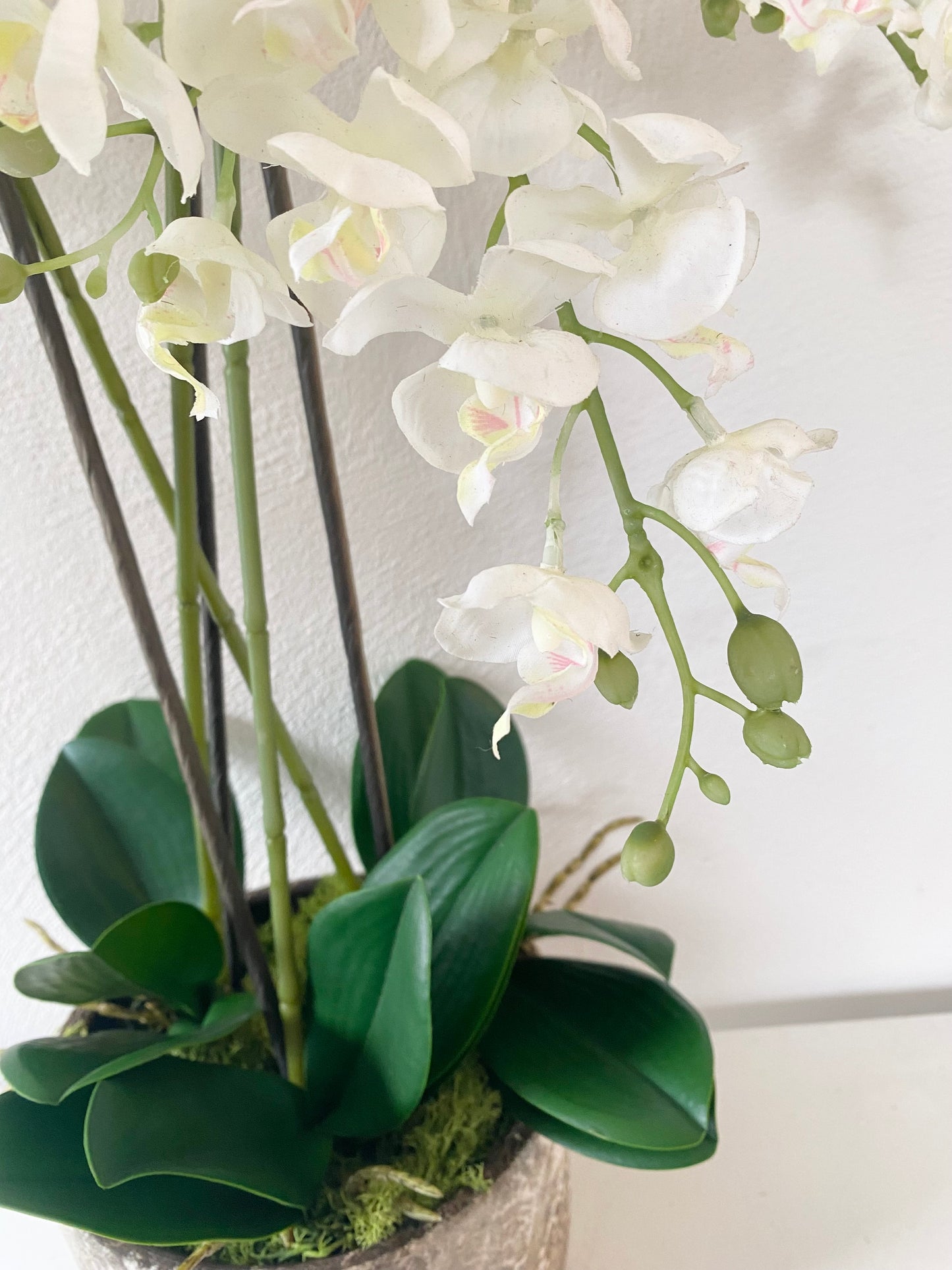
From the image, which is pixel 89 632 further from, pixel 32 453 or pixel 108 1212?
pixel 108 1212

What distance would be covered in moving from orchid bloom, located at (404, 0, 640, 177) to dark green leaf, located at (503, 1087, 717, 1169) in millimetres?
405

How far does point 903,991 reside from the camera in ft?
2.54

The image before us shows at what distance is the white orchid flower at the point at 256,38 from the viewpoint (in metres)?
0.17

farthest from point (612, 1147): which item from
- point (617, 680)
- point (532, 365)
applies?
point (532, 365)

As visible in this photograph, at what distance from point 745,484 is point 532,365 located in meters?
0.07

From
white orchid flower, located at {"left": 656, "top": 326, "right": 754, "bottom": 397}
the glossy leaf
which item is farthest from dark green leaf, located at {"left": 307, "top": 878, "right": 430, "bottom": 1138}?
white orchid flower, located at {"left": 656, "top": 326, "right": 754, "bottom": 397}

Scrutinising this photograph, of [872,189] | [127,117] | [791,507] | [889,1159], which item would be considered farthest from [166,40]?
[889,1159]

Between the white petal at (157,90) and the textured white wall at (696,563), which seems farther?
the textured white wall at (696,563)

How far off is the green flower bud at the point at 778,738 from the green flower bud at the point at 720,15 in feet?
0.76

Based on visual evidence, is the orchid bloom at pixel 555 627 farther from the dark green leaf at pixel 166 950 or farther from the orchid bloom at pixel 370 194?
the dark green leaf at pixel 166 950

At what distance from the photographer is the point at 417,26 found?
179 mm

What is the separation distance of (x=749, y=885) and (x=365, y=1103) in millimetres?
390

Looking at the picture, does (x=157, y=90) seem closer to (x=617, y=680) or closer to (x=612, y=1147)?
(x=617, y=680)

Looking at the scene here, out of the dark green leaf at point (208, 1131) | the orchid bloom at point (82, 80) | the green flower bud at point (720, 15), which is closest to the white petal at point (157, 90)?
the orchid bloom at point (82, 80)
